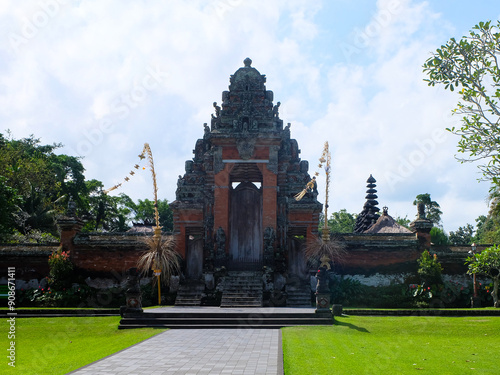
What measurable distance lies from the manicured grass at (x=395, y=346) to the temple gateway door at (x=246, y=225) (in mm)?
6771

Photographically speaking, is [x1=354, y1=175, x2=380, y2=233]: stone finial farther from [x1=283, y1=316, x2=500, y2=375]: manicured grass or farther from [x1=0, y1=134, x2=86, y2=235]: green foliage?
[x1=283, y1=316, x2=500, y2=375]: manicured grass

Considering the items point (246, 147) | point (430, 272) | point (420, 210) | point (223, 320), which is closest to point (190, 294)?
point (223, 320)

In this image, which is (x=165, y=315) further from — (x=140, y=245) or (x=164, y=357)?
(x=140, y=245)

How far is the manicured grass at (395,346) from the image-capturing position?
8.26 metres

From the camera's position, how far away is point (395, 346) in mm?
10281

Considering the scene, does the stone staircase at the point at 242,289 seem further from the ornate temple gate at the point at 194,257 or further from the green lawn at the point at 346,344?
the green lawn at the point at 346,344

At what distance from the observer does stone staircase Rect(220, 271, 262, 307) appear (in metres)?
17.2

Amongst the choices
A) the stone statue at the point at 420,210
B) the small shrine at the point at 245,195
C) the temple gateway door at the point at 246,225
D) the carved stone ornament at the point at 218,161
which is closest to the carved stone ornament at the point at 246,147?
the small shrine at the point at 245,195

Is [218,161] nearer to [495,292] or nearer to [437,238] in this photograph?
[495,292]

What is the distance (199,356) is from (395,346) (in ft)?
13.6

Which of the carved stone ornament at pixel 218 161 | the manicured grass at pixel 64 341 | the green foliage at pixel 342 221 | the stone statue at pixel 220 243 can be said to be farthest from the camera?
the green foliage at pixel 342 221

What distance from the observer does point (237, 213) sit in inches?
827

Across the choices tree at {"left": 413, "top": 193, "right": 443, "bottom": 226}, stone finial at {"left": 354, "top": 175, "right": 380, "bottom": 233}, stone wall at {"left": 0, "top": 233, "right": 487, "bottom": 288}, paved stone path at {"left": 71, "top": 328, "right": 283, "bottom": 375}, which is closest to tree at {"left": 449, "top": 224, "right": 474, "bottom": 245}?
tree at {"left": 413, "top": 193, "right": 443, "bottom": 226}

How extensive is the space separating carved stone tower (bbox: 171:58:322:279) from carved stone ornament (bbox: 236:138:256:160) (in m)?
0.04
